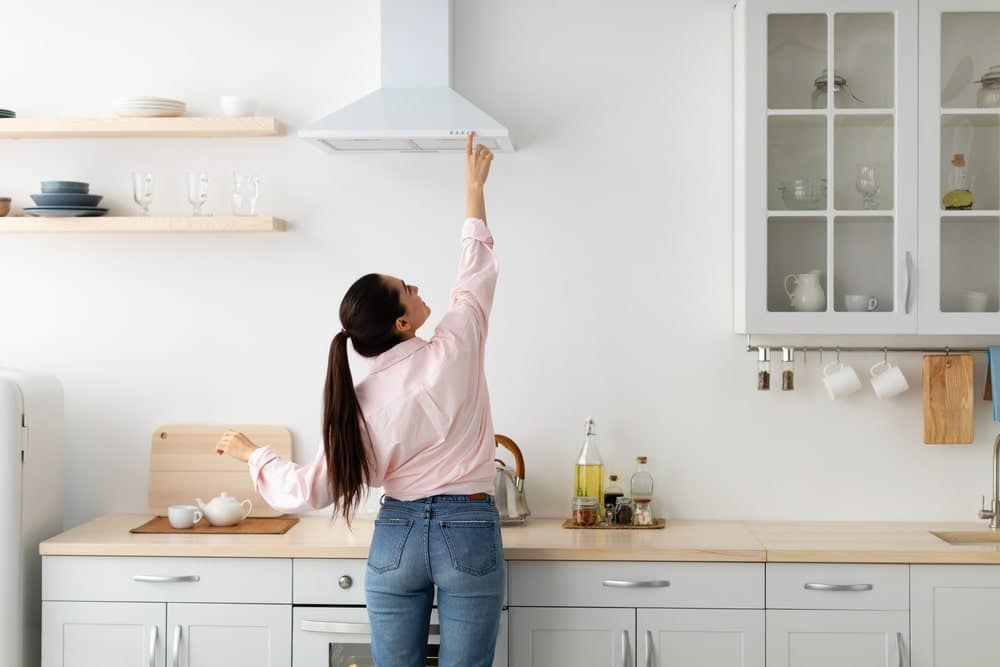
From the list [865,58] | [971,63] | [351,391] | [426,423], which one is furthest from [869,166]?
[351,391]

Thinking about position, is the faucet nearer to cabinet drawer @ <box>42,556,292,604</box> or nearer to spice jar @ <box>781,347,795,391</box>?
spice jar @ <box>781,347,795,391</box>

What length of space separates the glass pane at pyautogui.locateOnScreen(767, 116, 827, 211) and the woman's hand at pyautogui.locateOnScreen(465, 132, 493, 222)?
84 cm

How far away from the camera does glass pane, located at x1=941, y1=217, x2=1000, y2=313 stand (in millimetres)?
2883

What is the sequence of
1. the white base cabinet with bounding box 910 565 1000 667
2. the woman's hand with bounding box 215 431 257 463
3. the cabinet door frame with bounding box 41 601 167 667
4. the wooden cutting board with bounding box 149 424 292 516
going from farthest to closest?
the wooden cutting board with bounding box 149 424 292 516 < the cabinet door frame with bounding box 41 601 167 667 < the white base cabinet with bounding box 910 565 1000 667 < the woman's hand with bounding box 215 431 257 463

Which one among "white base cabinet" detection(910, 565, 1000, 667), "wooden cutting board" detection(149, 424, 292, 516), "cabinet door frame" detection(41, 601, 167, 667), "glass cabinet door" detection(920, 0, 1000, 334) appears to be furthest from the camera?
"wooden cutting board" detection(149, 424, 292, 516)

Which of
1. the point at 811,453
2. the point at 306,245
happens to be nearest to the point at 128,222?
the point at 306,245

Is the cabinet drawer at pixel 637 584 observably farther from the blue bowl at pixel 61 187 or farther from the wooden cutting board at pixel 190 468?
the blue bowl at pixel 61 187

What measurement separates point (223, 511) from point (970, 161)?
2.37m

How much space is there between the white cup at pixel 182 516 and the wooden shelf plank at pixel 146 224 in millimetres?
821

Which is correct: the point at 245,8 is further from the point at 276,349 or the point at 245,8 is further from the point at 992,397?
the point at 992,397

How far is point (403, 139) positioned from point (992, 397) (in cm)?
189

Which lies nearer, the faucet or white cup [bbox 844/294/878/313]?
white cup [bbox 844/294/878/313]

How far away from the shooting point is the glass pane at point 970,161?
288 cm

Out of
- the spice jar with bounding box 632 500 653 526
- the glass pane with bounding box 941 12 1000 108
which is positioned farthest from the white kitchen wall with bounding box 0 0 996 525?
the glass pane with bounding box 941 12 1000 108
